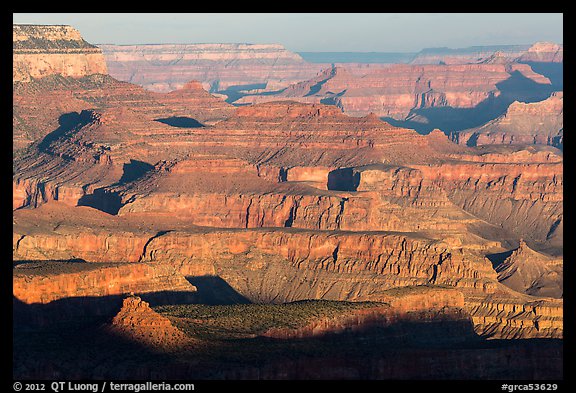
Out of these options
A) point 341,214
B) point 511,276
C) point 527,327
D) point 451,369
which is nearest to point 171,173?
point 341,214

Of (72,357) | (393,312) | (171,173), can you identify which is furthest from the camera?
(171,173)

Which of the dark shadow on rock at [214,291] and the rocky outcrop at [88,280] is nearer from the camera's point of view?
the rocky outcrop at [88,280]

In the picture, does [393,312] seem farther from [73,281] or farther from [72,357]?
[72,357]

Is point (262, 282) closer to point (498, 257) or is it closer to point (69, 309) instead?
point (69, 309)

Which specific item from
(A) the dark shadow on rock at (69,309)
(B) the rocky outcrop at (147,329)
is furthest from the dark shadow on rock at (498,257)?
(B) the rocky outcrop at (147,329)

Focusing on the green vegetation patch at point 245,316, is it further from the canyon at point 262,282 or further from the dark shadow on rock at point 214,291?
the dark shadow on rock at point 214,291
